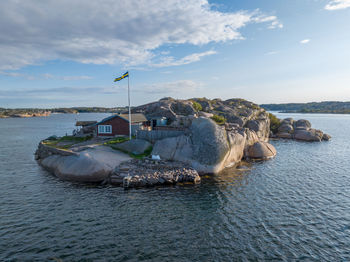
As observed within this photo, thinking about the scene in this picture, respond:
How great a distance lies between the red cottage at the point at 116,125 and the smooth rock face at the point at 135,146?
6.07m

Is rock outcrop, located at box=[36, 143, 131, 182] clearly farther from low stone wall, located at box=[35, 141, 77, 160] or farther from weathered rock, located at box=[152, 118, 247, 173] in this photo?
weathered rock, located at box=[152, 118, 247, 173]

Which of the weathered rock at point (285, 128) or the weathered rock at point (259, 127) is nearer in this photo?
the weathered rock at point (259, 127)

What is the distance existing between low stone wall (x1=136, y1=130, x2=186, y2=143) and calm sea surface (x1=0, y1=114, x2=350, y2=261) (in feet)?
35.1

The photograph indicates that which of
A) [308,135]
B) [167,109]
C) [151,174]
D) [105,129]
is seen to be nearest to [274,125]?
[308,135]

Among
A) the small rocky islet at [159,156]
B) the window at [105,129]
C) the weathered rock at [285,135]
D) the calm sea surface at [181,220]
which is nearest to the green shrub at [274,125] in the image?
the weathered rock at [285,135]

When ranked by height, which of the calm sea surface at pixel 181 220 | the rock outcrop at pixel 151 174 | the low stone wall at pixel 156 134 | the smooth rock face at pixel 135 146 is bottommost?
the calm sea surface at pixel 181 220

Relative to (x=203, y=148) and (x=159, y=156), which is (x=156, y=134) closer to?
(x=159, y=156)

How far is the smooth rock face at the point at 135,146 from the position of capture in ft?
113

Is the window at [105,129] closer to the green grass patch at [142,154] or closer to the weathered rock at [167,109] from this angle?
the green grass patch at [142,154]

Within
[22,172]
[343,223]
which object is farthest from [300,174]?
[22,172]

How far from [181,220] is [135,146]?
62.7 feet

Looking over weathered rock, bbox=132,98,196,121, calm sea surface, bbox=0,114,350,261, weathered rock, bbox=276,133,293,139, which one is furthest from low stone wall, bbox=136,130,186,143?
→ weathered rock, bbox=276,133,293,139

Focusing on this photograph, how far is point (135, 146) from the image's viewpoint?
35000 millimetres

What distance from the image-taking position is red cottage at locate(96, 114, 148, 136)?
138ft
